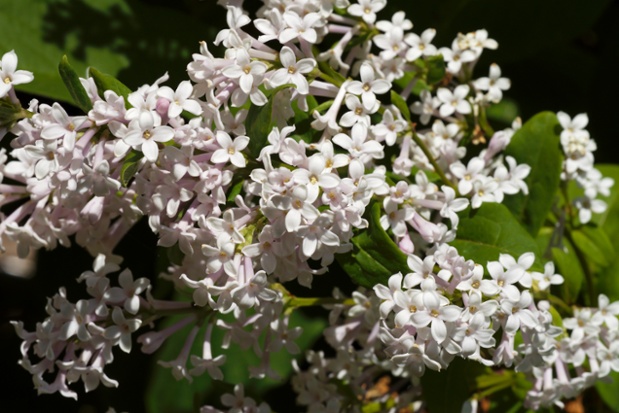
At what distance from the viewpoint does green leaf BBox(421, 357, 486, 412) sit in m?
1.32

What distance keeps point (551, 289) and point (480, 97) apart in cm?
36

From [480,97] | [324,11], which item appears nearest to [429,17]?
[480,97]

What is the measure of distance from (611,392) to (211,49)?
103cm

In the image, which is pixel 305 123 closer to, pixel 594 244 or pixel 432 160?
pixel 432 160

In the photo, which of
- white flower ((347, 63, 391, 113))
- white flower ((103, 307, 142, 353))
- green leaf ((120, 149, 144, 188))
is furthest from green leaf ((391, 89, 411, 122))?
white flower ((103, 307, 142, 353))

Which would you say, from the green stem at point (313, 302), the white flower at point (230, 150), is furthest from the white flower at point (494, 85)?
the white flower at point (230, 150)

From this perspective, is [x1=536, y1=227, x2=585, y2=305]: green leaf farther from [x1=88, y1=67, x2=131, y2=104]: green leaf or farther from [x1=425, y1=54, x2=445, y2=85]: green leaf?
A: [x1=88, y1=67, x2=131, y2=104]: green leaf

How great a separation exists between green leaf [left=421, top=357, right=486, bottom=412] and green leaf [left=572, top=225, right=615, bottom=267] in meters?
0.36

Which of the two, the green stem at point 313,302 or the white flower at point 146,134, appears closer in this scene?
the white flower at point 146,134

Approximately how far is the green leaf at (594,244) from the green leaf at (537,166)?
167 mm

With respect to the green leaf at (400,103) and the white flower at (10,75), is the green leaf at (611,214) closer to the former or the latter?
the green leaf at (400,103)

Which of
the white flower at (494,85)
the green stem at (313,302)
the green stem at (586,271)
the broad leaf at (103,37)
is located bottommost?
the green stem at (586,271)

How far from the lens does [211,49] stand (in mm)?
1659

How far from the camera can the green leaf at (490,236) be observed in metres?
1.23
